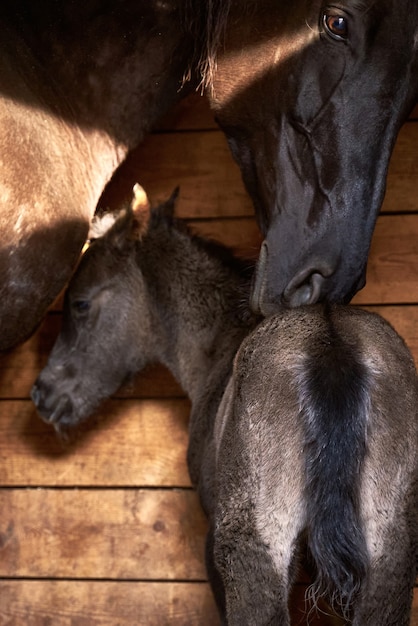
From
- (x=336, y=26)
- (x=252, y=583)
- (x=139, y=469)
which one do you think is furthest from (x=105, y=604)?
(x=336, y=26)

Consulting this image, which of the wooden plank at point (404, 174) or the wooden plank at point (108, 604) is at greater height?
the wooden plank at point (404, 174)

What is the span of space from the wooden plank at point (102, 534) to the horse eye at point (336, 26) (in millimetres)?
1596

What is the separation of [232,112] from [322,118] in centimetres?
29

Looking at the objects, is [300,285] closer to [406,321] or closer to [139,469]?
[406,321]

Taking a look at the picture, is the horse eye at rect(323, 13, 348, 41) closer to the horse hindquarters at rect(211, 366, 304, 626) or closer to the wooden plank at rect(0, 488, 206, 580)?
the horse hindquarters at rect(211, 366, 304, 626)

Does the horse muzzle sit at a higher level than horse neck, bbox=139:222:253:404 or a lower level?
higher

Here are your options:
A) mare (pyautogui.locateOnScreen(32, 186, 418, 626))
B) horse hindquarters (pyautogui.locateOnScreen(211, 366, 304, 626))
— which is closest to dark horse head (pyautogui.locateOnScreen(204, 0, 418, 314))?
mare (pyautogui.locateOnScreen(32, 186, 418, 626))

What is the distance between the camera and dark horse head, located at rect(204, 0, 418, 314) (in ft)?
6.55

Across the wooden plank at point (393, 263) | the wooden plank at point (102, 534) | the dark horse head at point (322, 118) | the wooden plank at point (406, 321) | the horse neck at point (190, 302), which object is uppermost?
the dark horse head at point (322, 118)

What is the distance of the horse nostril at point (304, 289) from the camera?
206cm

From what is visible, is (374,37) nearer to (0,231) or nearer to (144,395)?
(0,231)

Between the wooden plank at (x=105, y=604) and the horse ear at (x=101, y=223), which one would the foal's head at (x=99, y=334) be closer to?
the horse ear at (x=101, y=223)

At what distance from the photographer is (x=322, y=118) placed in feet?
6.73

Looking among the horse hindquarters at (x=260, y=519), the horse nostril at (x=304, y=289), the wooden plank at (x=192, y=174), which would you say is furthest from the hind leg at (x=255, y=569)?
the wooden plank at (x=192, y=174)
